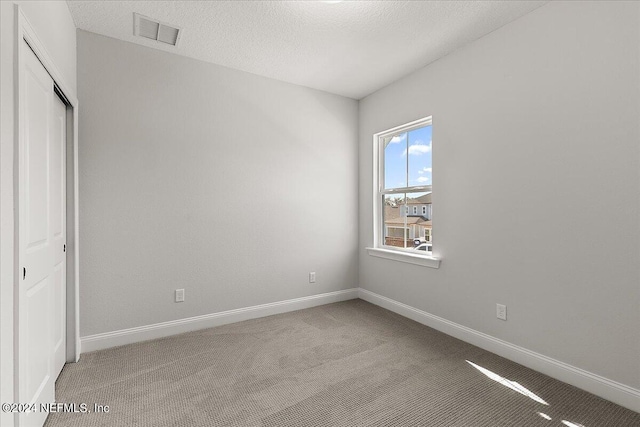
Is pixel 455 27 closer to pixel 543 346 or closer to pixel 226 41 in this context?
pixel 226 41

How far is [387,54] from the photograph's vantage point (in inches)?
116

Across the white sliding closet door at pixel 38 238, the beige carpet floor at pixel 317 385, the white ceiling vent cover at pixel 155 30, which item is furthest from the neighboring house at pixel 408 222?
the white sliding closet door at pixel 38 238

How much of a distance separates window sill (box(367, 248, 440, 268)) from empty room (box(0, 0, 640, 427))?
24 mm

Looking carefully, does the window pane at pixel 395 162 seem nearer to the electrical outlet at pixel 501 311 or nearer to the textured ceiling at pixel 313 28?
the textured ceiling at pixel 313 28

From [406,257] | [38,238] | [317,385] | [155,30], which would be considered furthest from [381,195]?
[38,238]

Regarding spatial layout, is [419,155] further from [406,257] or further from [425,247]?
[406,257]

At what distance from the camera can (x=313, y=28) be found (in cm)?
254

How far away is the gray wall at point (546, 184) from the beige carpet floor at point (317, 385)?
0.37 m

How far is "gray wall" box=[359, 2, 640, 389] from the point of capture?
1.89 m

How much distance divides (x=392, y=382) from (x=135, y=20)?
3.39m

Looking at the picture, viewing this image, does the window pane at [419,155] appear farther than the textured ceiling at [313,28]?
Yes

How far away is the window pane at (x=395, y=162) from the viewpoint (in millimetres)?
3580

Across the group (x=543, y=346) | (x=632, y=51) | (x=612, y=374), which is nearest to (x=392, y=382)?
(x=543, y=346)

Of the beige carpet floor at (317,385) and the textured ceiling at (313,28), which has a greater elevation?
the textured ceiling at (313,28)
